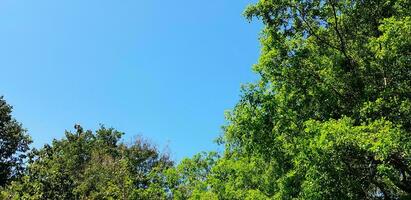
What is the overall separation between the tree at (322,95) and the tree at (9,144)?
27693 millimetres

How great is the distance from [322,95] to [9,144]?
108 feet

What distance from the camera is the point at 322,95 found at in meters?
17.0

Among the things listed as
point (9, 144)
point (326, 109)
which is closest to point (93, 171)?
point (9, 144)

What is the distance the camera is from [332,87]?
16828 millimetres

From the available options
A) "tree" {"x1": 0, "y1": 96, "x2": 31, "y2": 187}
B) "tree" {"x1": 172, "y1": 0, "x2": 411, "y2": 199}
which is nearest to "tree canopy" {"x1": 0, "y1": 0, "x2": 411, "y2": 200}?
"tree" {"x1": 172, "y1": 0, "x2": 411, "y2": 199}

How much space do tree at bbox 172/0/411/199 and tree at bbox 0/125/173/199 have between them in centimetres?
1006

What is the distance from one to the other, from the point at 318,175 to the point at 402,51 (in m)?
4.85

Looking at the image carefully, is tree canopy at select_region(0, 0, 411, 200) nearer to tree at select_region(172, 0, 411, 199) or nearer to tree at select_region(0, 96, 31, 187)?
tree at select_region(172, 0, 411, 199)

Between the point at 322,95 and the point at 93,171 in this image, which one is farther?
the point at 93,171

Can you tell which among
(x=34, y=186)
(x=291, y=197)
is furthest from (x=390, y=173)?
(x=34, y=186)

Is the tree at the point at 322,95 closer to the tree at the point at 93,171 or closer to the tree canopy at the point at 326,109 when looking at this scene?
the tree canopy at the point at 326,109

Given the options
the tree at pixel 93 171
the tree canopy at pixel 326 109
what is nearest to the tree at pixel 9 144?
the tree at pixel 93 171

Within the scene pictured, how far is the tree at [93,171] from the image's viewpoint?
27188 mm

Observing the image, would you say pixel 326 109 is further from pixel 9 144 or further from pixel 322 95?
pixel 9 144
